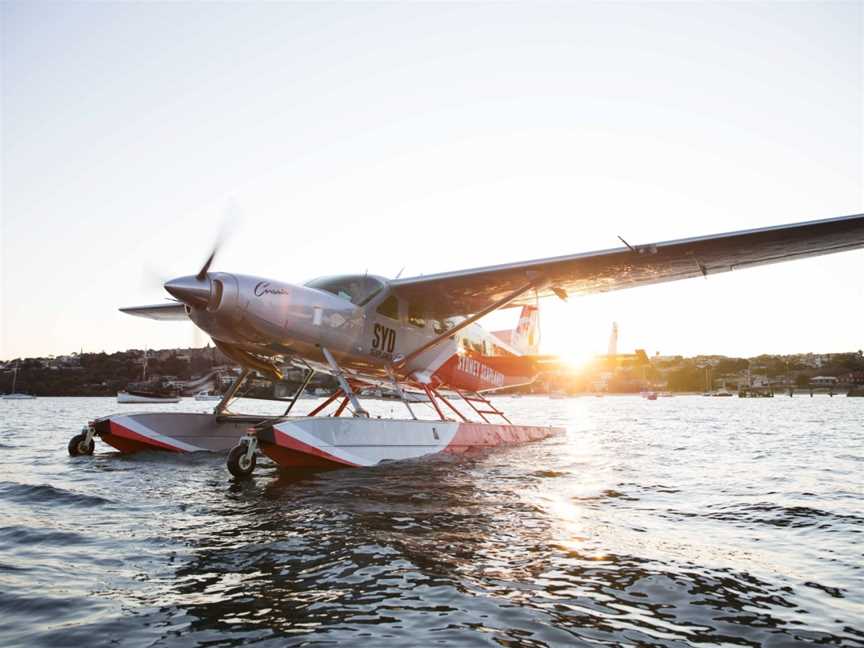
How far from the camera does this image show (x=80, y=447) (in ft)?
34.6

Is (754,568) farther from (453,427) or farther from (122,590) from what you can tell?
(453,427)

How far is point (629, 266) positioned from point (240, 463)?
7127 mm

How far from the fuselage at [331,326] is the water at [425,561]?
2.23 meters

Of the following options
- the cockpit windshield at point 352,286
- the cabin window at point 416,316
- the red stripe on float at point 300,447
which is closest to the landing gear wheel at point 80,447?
the red stripe on float at point 300,447

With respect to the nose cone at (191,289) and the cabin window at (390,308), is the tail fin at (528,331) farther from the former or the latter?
the nose cone at (191,289)

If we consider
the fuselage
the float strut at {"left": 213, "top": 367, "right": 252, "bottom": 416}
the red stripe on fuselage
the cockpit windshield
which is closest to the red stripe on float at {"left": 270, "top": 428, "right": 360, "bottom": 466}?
the fuselage

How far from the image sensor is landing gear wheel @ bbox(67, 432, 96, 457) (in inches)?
412

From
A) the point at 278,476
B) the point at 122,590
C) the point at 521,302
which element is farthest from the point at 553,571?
the point at 521,302

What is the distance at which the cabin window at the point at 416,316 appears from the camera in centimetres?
1124

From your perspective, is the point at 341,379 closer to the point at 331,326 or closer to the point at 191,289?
the point at 331,326

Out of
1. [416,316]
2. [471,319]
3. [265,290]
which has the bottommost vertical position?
[471,319]

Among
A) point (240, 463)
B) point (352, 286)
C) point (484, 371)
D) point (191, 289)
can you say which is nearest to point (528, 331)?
point (484, 371)

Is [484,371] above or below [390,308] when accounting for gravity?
below

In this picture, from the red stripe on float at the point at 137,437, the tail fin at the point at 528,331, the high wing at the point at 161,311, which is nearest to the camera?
the red stripe on float at the point at 137,437
